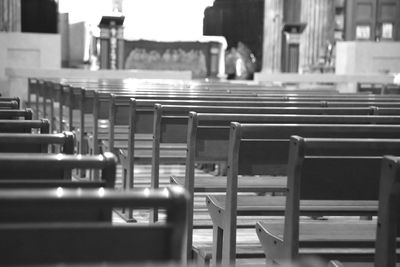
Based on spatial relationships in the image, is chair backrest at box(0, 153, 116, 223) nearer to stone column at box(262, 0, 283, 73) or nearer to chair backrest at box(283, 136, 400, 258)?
chair backrest at box(283, 136, 400, 258)

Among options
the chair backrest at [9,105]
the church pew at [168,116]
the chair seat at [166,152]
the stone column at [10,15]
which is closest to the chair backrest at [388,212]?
the church pew at [168,116]

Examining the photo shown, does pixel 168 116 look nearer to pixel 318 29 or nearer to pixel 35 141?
pixel 35 141

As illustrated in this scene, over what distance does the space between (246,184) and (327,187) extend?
4.62 feet

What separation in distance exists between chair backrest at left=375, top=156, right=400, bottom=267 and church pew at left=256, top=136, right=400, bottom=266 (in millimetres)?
Result: 280

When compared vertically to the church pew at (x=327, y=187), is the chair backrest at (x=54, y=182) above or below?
above

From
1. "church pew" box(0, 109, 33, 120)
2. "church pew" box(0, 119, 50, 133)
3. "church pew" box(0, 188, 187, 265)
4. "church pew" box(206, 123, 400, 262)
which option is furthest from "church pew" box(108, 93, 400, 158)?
"church pew" box(0, 188, 187, 265)

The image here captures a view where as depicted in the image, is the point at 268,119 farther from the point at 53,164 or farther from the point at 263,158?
the point at 53,164

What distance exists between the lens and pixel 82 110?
19.0ft

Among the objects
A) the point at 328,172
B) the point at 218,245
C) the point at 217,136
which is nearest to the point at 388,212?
the point at 328,172

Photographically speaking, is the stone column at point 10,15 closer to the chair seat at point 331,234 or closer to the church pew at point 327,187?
the chair seat at point 331,234

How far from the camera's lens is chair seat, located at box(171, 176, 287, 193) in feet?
12.1

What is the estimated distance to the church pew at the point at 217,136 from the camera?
3.33 m

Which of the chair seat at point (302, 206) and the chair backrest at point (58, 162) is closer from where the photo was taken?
the chair backrest at point (58, 162)

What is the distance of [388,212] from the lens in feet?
6.58
